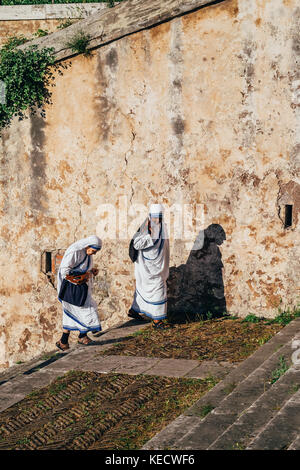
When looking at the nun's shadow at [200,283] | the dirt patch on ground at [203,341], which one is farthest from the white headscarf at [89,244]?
the nun's shadow at [200,283]

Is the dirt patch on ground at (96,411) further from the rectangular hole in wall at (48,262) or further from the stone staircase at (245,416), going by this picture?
the rectangular hole in wall at (48,262)

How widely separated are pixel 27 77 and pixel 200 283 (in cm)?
425

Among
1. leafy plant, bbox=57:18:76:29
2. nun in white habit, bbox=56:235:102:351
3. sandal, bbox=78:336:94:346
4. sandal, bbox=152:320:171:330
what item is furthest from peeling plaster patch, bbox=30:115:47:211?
sandal, bbox=152:320:171:330

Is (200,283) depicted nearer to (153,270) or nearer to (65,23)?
(153,270)

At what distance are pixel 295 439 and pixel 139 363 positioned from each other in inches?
118

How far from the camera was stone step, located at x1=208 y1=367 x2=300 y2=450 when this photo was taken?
4.82m

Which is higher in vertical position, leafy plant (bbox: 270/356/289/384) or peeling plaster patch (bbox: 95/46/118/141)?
peeling plaster patch (bbox: 95/46/118/141)

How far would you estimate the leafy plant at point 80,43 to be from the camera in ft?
31.4

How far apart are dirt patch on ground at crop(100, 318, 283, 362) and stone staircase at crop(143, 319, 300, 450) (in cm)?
91

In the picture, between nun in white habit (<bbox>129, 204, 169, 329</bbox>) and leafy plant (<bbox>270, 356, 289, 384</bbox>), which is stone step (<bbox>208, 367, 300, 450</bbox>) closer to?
leafy plant (<bbox>270, 356, 289, 384</bbox>)

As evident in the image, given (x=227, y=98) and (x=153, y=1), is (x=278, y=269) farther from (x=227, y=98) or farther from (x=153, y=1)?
(x=153, y=1)

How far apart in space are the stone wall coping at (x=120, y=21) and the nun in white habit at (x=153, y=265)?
8.73ft
